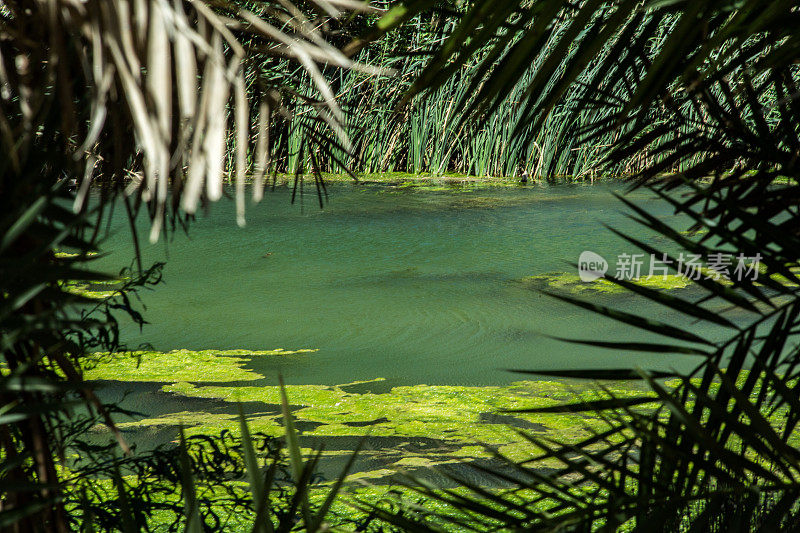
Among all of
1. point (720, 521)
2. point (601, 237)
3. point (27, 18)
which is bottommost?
point (720, 521)

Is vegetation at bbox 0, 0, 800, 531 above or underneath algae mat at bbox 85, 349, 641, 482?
above

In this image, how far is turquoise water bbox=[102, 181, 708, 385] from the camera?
2.75 m

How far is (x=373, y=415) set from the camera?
235 centimetres

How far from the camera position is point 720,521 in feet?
4.46

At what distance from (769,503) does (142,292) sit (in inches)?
104

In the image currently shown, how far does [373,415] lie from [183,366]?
0.75m

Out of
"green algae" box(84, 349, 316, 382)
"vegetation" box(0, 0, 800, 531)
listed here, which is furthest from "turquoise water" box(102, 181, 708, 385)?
"vegetation" box(0, 0, 800, 531)

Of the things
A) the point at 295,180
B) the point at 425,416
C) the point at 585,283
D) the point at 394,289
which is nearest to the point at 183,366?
the point at 425,416

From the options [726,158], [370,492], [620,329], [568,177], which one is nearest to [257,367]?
[370,492]

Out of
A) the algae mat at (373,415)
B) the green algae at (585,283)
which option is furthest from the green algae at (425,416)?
the green algae at (585,283)

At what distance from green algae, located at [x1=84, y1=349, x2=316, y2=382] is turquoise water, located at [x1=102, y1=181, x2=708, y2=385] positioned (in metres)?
0.07

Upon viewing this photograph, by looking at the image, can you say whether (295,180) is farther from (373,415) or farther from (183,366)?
(183,366)

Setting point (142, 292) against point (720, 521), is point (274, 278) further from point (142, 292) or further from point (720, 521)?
point (720, 521)

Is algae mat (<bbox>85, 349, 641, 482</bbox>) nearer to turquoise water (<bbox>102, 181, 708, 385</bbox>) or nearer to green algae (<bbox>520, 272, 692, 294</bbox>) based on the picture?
turquoise water (<bbox>102, 181, 708, 385</bbox>)
